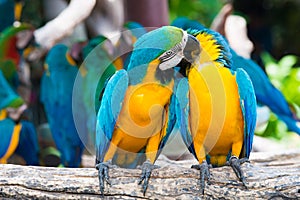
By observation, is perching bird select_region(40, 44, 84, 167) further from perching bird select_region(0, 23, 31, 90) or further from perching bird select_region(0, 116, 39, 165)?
perching bird select_region(0, 23, 31, 90)

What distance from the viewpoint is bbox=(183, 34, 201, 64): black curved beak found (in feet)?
3.81

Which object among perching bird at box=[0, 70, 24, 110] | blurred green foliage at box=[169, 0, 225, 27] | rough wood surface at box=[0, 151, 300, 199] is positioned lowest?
rough wood surface at box=[0, 151, 300, 199]

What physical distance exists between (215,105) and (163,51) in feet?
0.54

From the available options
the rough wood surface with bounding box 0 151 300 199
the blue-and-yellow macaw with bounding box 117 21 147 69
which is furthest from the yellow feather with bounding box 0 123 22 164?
the rough wood surface with bounding box 0 151 300 199

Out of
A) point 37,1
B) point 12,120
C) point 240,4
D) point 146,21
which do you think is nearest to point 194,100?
point 12,120

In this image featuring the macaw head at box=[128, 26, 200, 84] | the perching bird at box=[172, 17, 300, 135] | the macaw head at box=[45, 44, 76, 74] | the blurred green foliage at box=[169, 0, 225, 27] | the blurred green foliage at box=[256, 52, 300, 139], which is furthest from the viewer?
the blurred green foliage at box=[169, 0, 225, 27]

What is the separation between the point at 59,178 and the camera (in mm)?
1203

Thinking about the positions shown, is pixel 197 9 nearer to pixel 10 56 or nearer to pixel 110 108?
pixel 10 56

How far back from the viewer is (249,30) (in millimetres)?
4055

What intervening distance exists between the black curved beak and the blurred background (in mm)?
995

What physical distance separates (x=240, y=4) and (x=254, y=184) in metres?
3.18

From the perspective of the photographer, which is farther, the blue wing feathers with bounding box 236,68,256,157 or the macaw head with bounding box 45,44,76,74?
the macaw head with bounding box 45,44,76,74

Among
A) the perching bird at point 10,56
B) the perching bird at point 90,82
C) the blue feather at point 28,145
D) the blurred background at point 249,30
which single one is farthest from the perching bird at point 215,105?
the perching bird at point 10,56

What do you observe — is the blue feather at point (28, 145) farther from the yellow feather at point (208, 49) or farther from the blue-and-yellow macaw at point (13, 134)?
the yellow feather at point (208, 49)
